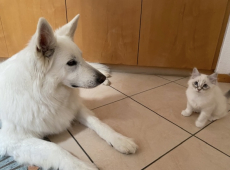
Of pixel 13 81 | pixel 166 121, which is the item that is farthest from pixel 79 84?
pixel 166 121

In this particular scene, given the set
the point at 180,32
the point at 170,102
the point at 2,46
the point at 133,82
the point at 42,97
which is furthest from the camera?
the point at 2,46

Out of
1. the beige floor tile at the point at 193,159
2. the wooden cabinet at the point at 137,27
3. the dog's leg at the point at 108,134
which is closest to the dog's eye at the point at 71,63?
the dog's leg at the point at 108,134

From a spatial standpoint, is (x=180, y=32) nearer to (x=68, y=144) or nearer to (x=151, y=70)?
(x=151, y=70)

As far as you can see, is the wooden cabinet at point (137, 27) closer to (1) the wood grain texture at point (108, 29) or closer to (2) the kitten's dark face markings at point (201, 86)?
(1) the wood grain texture at point (108, 29)

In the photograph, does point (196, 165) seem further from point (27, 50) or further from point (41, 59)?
point (27, 50)

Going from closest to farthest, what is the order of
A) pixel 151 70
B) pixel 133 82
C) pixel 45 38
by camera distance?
pixel 45 38
pixel 133 82
pixel 151 70

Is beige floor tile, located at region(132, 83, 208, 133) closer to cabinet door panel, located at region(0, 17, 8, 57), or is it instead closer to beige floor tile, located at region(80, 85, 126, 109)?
beige floor tile, located at region(80, 85, 126, 109)

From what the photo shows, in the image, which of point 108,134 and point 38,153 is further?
point 108,134

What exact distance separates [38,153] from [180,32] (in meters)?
1.88

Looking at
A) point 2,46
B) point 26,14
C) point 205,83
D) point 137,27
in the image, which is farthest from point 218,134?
point 2,46

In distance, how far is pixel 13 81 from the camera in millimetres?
945

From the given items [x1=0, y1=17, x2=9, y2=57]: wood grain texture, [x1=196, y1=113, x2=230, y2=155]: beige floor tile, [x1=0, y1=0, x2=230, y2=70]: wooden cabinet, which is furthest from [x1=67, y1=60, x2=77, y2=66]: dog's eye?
[x1=0, y1=17, x2=9, y2=57]: wood grain texture

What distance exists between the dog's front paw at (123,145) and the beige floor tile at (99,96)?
545 millimetres

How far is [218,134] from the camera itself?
1203 mm
